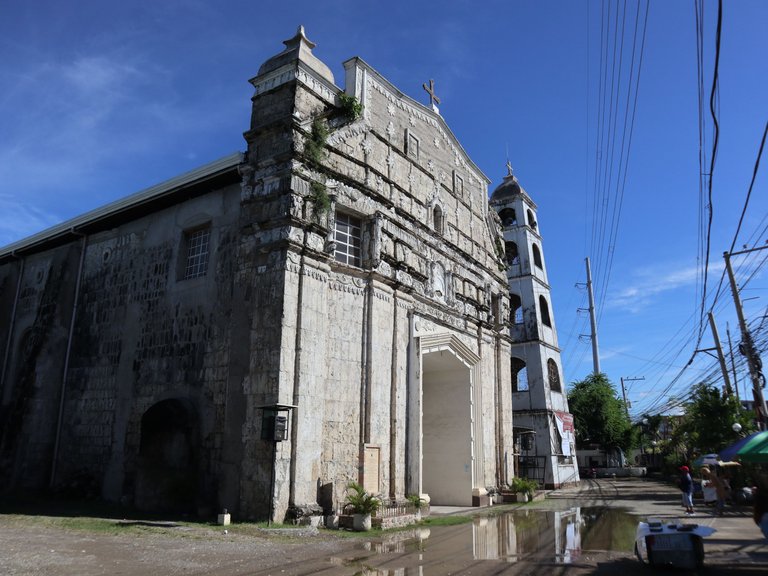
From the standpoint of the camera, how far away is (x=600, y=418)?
45250 mm

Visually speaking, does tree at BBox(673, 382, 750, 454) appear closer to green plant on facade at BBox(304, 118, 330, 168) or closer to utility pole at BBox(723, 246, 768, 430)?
utility pole at BBox(723, 246, 768, 430)

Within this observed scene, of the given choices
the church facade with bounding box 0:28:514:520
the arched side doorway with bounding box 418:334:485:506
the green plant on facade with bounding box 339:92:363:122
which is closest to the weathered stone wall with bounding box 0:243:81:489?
the church facade with bounding box 0:28:514:520

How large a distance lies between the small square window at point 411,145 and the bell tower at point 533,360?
15303 mm

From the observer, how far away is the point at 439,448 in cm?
1961

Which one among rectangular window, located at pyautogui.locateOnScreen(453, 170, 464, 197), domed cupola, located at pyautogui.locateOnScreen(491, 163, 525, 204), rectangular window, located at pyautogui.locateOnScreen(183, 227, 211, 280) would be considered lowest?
rectangular window, located at pyautogui.locateOnScreen(183, 227, 211, 280)

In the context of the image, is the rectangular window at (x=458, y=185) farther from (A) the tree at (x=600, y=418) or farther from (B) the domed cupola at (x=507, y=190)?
(A) the tree at (x=600, y=418)

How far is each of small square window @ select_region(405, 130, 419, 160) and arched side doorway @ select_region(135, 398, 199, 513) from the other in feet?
35.7

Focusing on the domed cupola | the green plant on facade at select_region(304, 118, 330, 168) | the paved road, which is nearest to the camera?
the paved road

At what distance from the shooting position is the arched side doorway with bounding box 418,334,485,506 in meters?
19.0

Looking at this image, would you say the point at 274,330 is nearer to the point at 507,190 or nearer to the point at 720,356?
the point at 720,356

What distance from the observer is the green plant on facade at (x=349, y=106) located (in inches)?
631

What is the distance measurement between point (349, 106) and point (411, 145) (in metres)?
3.93

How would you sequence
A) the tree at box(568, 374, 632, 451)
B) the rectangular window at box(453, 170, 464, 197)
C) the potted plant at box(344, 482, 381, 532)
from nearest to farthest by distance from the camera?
the potted plant at box(344, 482, 381, 532) < the rectangular window at box(453, 170, 464, 197) < the tree at box(568, 374, 632, 451)

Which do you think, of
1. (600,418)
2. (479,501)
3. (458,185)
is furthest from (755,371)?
(600,418)
